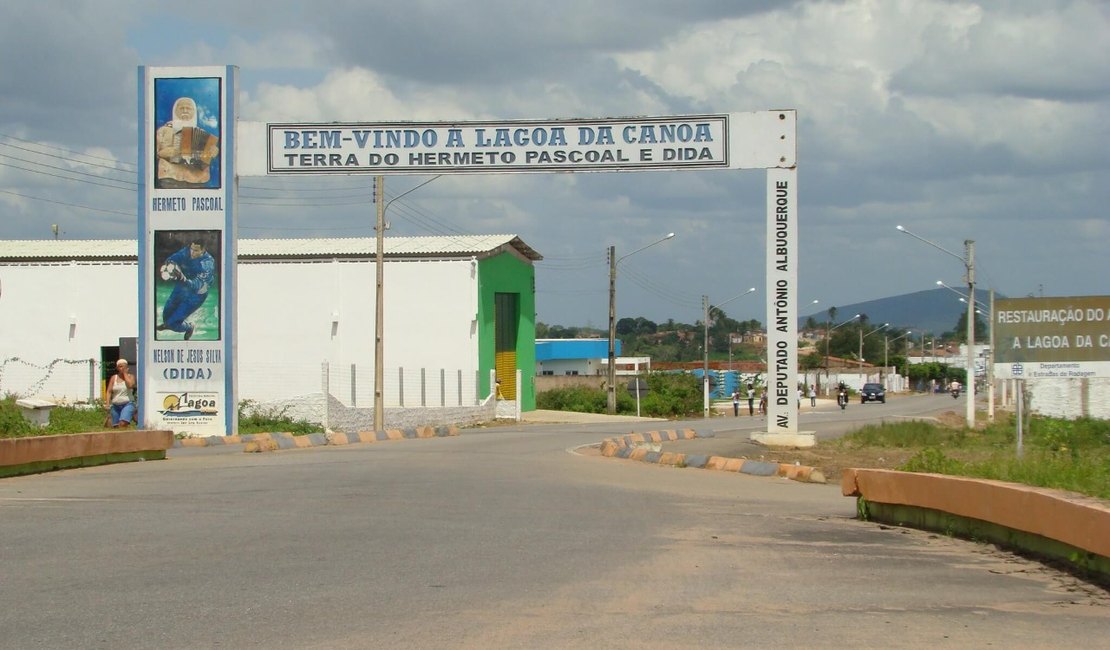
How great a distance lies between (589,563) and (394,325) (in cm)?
4210

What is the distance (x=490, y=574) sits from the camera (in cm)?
880

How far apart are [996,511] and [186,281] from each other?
19.6 m

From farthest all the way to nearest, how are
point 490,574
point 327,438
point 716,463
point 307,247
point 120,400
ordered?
point 307,247 → point 327,438 → point 120,400 → point 716,463 → point 490,574

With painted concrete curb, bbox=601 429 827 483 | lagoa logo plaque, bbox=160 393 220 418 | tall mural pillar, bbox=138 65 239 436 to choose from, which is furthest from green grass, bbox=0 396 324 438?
painted concrete curb, bbox=601 429 827 483

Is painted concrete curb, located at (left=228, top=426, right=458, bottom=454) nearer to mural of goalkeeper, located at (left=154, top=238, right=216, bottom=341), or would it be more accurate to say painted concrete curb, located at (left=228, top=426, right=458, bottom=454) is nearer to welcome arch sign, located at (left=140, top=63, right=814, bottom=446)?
welcome arch sign, located at (left=140, top=63, right=814, bottom=446)

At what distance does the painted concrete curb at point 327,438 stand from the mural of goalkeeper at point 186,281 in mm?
3039

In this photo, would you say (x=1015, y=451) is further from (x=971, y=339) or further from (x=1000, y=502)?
(x=971, y=339)

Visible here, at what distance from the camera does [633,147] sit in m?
25.6

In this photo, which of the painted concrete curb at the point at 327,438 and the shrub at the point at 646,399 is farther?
the shrub at the point at 646,399

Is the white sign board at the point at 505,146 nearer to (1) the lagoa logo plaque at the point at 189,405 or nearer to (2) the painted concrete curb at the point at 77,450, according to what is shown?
(1) the lagoa logo plaque at the point at 189,405

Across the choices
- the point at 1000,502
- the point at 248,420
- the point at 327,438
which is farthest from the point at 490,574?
the point at 248,420

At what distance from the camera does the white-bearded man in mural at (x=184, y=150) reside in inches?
1008

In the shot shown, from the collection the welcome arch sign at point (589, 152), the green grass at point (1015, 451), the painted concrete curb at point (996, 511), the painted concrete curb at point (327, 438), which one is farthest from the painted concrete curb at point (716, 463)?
the painted concrete curb at point (327, 438)

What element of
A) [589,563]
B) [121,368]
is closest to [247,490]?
[589,563]
